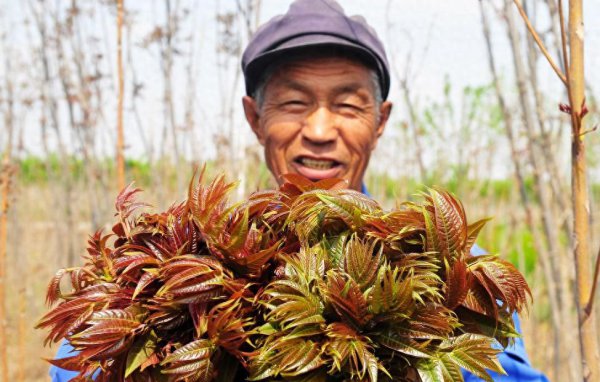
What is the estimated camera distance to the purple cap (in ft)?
5.12

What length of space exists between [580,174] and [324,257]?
1.32ft

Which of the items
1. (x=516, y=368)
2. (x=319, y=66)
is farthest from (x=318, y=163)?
(x=516, y=368)

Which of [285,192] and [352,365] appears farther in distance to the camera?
[285,192]

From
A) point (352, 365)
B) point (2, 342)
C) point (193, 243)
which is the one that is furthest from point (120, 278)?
point (2, 342)

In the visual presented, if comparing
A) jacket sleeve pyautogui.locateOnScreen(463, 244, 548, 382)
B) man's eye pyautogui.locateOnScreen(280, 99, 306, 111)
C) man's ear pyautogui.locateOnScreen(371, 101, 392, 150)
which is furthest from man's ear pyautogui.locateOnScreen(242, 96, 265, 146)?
jacket sleeve pyautogui.locateOnScreen(463, 244, 548, 382)

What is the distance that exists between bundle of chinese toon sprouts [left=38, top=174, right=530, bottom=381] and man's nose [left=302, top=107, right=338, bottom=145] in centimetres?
64

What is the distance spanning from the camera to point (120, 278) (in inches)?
33.9

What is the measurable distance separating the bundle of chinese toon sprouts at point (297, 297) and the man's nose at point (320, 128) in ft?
2.12

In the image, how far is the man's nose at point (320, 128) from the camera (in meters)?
1.54

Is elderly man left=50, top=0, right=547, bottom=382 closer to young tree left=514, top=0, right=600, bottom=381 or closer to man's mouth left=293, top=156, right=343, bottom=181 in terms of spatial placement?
man's mouth left=293, top=156, right=343, bottom=181

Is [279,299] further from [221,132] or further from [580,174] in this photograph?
[221,132]

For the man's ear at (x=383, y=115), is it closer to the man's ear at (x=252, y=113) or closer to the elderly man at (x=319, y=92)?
the elderly man at (x=319, y=92)

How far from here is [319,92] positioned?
61.3 inches

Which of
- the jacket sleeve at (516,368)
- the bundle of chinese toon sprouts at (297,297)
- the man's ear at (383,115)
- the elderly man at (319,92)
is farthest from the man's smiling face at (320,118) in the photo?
the bundle of chinese toon sprouts at (297,297)
